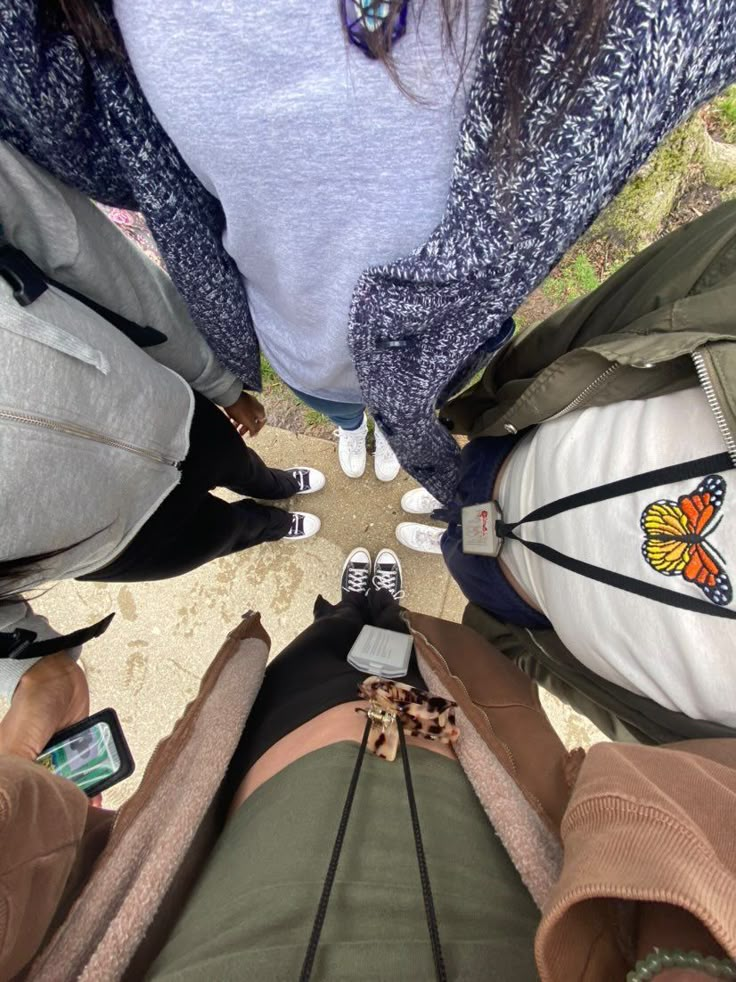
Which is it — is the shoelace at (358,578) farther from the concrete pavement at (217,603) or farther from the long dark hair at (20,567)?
the long dark hair at (20,567)

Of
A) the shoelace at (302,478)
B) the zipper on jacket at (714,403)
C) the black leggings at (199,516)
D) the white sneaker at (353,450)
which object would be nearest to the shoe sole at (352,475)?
Answer: the white sneaker at (353,450)

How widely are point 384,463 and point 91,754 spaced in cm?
111

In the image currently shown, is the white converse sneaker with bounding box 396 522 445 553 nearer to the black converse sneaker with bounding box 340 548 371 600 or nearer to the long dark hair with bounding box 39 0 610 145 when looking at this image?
the black converse sneaker with bounding box 340 548 371 600

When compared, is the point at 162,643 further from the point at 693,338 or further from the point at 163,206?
the point at 693,338

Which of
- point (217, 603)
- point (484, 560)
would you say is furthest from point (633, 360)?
point (217, 603)

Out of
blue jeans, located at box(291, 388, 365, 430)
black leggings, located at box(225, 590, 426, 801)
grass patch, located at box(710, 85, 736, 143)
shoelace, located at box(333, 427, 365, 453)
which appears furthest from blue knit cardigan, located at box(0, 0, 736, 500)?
grass patch, located at box(710, 85, 736, 143)

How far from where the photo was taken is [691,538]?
0.56 m

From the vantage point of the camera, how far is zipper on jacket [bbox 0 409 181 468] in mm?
579

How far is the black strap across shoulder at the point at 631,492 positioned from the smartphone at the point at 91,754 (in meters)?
0.75

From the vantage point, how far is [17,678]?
794mm

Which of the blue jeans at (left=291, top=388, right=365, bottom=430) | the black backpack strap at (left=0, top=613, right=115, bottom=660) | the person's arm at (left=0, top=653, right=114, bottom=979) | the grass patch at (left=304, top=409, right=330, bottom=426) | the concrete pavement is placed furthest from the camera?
the grass patch at (left=304, top=409, right=330, bottom=426)

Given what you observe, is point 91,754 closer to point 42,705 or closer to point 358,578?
point 42,705

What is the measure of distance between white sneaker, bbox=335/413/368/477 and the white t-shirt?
87 cm

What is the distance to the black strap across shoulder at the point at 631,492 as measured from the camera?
0.55 meters
